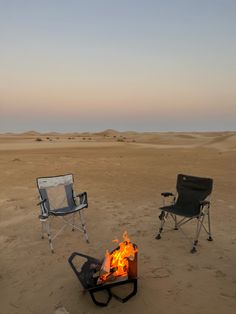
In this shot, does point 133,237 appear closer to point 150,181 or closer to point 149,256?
point 149,256

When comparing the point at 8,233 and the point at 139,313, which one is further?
the point at 8,233

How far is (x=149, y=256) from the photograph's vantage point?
4.54 metres

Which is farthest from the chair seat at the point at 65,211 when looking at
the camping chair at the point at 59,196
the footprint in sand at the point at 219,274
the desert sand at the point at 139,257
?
the footprint in sand at the point at 219,274

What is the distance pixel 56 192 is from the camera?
5828mm

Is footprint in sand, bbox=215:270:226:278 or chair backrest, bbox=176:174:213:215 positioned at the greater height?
chair backrest, bbox=176:174:213:215

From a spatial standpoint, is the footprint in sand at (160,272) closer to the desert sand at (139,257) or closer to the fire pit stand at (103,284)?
the desert sand at (139,257)

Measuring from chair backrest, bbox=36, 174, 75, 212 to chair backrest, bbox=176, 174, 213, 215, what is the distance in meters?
2.06

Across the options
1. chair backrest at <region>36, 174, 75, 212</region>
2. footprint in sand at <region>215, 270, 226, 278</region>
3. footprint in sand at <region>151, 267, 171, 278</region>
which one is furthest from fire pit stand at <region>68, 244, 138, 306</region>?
chair backrest at <region>36, 174, 75, 212</region>

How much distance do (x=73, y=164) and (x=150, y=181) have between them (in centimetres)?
535

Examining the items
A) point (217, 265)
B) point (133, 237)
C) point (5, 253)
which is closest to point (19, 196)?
point (5, 253)

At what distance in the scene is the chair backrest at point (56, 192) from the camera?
5684 millimetres

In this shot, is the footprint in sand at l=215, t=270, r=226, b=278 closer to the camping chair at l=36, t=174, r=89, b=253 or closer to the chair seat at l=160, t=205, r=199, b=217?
the chair seat at l=160, t=205, r=199, b=217

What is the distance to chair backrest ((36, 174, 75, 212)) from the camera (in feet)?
18.6

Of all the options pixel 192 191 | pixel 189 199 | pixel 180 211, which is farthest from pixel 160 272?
pixel 192 191
